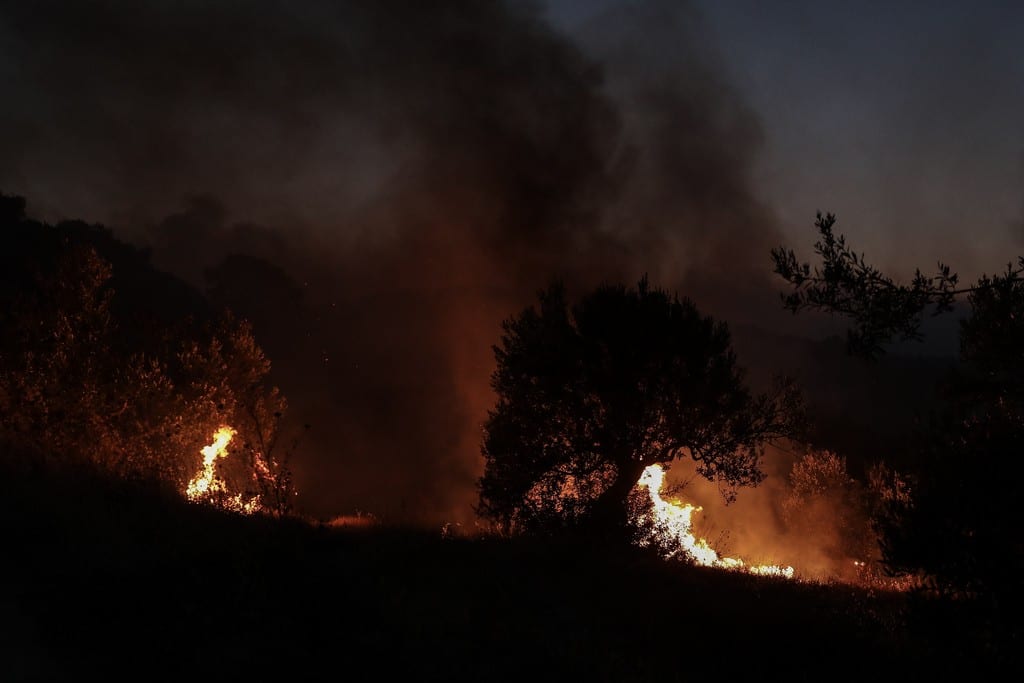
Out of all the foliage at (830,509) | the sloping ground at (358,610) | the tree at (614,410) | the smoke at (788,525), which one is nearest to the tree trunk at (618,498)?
the tree at (614,410)

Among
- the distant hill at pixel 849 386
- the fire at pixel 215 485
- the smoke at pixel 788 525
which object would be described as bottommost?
the fire at pixel 215 485

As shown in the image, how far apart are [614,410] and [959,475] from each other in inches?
421

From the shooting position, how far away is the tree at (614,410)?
60.3 feet

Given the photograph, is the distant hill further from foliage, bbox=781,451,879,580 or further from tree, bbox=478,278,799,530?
tree, bbox=478,278,799,530

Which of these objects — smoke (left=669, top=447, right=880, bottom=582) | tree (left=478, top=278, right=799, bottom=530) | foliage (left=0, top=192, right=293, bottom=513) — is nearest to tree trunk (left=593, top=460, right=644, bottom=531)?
tree (left=478, top=278, right=799, bottom=530)

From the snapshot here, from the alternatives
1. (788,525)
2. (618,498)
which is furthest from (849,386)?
(618,498)

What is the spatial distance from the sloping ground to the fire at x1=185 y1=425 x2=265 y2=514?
1769mm

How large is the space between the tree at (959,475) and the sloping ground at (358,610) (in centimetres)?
73

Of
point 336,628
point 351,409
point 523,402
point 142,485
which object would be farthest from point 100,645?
point 351,409

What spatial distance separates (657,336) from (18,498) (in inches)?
568

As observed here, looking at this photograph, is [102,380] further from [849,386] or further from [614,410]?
[849,386]

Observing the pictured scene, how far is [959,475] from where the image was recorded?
26.3ft

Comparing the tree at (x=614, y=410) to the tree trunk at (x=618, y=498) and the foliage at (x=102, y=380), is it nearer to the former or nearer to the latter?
the tree trunk at (x=618, y=498)

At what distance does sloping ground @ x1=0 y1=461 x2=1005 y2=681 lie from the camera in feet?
24.6
